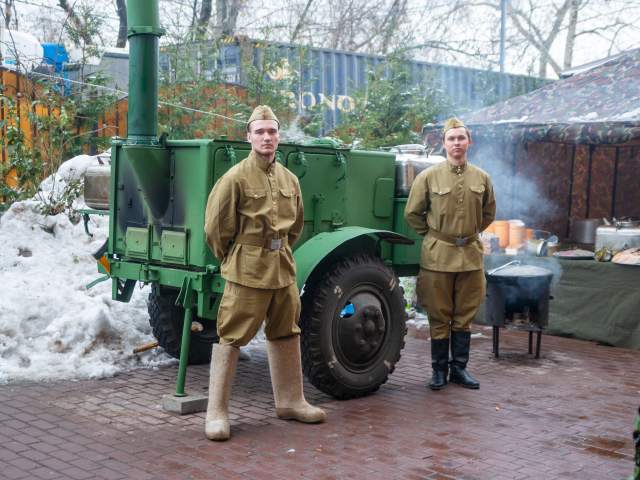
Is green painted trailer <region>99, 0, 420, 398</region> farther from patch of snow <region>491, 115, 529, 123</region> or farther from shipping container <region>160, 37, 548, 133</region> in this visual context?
shipping container <region>160, 37, 548, 133</region>

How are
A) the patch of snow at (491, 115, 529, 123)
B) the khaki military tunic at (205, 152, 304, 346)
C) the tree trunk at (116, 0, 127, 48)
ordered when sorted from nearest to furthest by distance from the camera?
1. the khaki military tunic at (205, 152, 304, 346)
2. the patch of snow at (491, 115, 529, 123)
3. the tree trunk at (116, 0, 127, 48)

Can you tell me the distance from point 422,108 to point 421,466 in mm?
9129

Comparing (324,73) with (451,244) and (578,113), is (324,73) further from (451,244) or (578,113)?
(451,244)

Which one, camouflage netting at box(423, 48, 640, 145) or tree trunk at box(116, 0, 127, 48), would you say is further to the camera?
tree trunk at box(116, 0, 127, 48)

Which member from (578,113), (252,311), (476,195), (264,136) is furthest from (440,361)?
(578,113)

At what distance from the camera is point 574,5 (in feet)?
79.5

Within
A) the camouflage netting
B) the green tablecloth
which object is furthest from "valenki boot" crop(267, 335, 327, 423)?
the camouflage netting

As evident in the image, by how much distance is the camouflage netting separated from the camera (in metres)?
8.52

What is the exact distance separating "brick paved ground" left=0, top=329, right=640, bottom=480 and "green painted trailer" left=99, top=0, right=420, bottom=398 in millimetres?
389

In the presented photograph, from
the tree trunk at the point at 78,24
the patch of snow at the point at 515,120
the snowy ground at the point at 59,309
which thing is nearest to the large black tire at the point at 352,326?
the snowy ground at the point at 59,309

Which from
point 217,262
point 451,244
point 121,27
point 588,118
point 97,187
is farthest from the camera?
point 121,27

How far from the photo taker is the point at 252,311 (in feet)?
16.6

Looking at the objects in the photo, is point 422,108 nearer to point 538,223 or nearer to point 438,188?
point 538,223

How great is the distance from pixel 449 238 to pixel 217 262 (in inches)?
71.5
